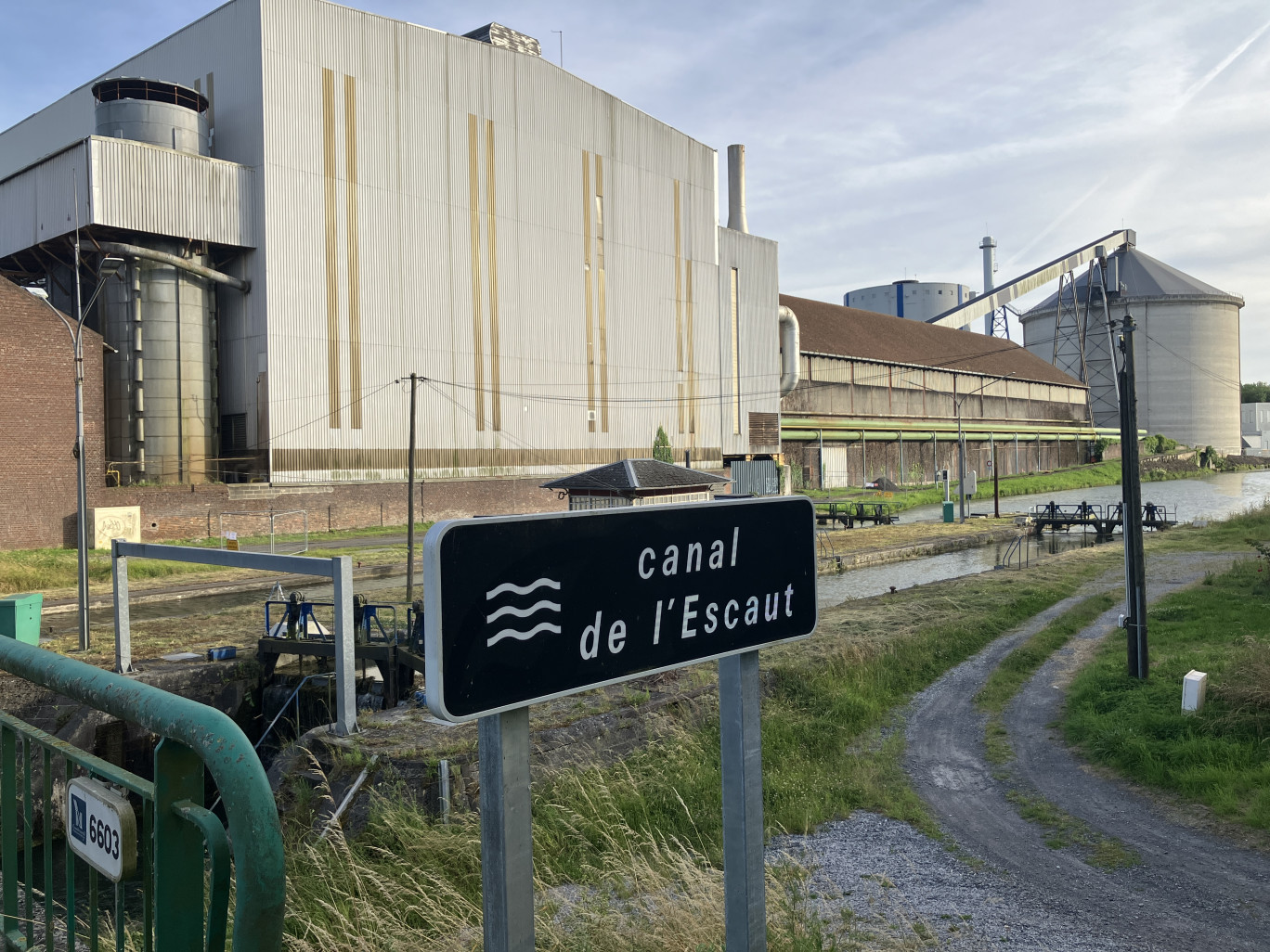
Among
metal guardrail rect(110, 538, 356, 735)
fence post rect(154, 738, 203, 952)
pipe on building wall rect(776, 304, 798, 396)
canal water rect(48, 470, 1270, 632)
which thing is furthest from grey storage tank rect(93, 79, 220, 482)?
fence post rect(154, 738, 203, 952)

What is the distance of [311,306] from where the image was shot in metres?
33.8

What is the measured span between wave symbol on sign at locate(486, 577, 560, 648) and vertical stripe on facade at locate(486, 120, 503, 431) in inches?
1473

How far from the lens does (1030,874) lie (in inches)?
282

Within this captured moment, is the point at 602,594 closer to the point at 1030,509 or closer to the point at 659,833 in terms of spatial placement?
the point at 659,833

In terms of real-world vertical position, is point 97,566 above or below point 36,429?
below

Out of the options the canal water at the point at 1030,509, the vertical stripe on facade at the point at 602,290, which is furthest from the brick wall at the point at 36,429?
the canal water at the point at 1030,509

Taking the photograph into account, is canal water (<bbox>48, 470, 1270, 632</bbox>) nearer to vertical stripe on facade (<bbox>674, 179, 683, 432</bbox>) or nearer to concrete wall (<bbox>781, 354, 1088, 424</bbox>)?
concrete wall (<bbox>781, 354, 1088, 424</bbox>)

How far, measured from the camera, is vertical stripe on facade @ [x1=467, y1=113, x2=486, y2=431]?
38531 millimetres

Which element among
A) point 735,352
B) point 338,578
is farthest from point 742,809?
point 735,352

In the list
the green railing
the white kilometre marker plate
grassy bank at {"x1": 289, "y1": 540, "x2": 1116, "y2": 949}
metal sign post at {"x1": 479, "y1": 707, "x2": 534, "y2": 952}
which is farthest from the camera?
grassy bank at {"x1": 289, "y1": 540, "x2": 1116, "y2": 949}

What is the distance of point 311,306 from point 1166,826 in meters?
32.0

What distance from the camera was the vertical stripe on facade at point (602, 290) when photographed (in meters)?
44.2

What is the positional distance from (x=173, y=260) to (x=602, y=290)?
19.1m

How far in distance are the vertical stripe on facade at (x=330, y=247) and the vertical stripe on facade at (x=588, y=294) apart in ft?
41.6
